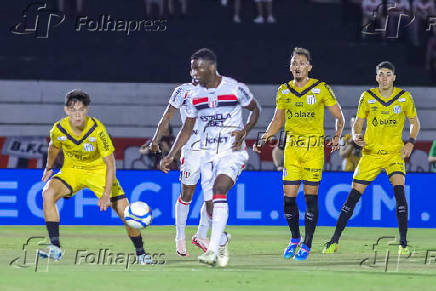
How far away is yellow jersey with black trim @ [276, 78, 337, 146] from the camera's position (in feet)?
38.7

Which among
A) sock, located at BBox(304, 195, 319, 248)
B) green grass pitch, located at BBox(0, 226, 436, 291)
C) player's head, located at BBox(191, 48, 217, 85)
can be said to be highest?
player's head, located at BBox(191, 48, 217, 85)

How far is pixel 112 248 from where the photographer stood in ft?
41.9

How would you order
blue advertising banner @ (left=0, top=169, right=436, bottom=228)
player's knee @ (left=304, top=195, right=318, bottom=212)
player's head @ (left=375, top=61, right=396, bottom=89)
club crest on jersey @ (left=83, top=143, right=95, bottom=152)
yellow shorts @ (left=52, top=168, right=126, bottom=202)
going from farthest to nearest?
blue advertising banner @ (left=0, top=169, right=436, bottom=228) < player's head @ (left=375, top=61, right=396, bottom=89) < player's knee @ (left=304, top=195, right=318, bottom=212) < yellow shorts @ (left=52, top=168, right=126, bottom=202) < club crest on jersey @ (left=83, top=143, right=95, bottom=152)

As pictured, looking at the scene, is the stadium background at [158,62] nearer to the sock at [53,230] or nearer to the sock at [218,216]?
the sock at [53,230]

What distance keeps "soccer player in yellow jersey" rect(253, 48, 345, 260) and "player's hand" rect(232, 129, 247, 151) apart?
50.5 inches

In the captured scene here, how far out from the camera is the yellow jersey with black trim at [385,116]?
12.6 metres

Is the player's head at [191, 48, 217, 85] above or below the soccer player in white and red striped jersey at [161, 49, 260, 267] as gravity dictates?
above

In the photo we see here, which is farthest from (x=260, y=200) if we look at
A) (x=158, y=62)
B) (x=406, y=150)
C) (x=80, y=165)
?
(x=80, y=165)

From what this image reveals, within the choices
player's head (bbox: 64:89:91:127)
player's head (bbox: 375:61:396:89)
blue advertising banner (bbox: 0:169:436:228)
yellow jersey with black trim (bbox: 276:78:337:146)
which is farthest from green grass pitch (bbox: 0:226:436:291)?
blue advertising banner (bbox: 0:169:436:228)

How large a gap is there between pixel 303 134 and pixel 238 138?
1503mm

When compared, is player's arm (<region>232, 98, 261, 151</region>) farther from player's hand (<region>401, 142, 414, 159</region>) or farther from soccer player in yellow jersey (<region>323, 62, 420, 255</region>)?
player's hand (<region>401, 142, 414, 159</region>)

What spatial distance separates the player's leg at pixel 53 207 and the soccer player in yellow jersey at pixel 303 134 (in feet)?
7.27

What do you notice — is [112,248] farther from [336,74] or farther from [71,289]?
[336,74]

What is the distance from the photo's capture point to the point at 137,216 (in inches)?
418
